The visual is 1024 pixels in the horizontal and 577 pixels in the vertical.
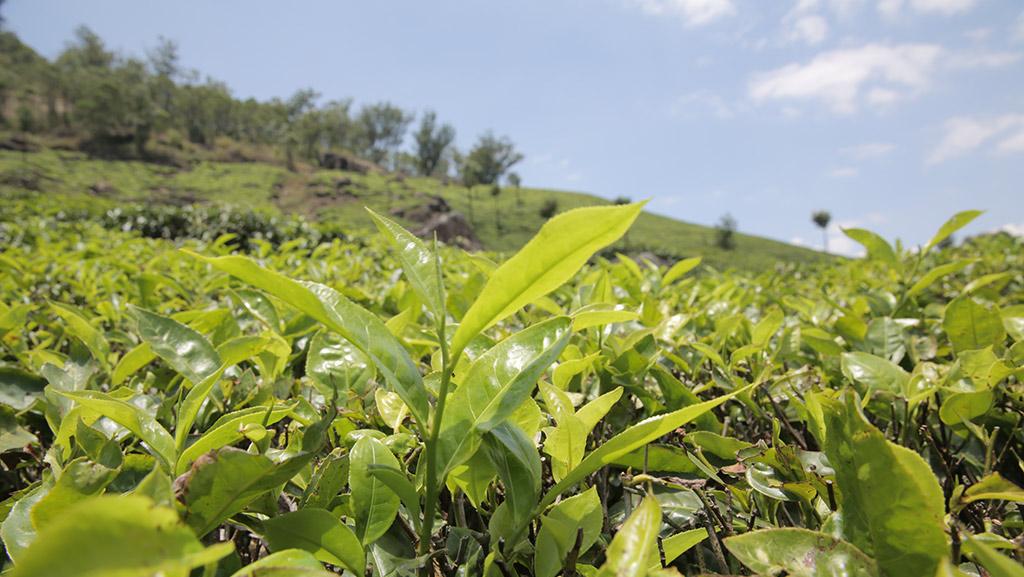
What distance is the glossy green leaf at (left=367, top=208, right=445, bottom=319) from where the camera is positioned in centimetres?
57

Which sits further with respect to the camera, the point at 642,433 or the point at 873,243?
the point at 873,243

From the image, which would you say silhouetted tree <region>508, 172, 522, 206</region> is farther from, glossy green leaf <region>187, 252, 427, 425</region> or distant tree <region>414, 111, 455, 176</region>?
glossy green leaf <region>187, 252, 427, 425</region>

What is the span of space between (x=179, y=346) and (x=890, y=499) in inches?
37.0

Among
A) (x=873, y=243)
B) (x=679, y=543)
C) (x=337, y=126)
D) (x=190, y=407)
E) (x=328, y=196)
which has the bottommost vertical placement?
(x=679, y=543)

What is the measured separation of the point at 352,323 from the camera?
58 cm

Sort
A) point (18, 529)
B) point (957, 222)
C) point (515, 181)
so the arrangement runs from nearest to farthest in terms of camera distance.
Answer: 1. point (18, 529)
2. point (957, 222)
3. point (515, 181)

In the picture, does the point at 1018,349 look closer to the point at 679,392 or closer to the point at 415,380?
the point at 679,392

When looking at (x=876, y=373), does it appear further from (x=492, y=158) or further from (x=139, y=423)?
(x=492, y=158)

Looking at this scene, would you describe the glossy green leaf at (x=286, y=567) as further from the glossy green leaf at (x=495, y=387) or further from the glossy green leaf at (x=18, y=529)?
the glossy green leaf at (x=18, y=529)

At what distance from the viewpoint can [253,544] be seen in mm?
748

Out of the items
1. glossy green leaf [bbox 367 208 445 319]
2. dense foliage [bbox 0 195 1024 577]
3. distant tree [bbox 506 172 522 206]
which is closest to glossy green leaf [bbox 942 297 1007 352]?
dense foliage [bbox 0 195 1024 577]

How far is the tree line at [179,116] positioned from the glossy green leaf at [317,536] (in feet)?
149

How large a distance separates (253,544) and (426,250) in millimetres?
493

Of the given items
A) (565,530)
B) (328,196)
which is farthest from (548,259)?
(328,196)
